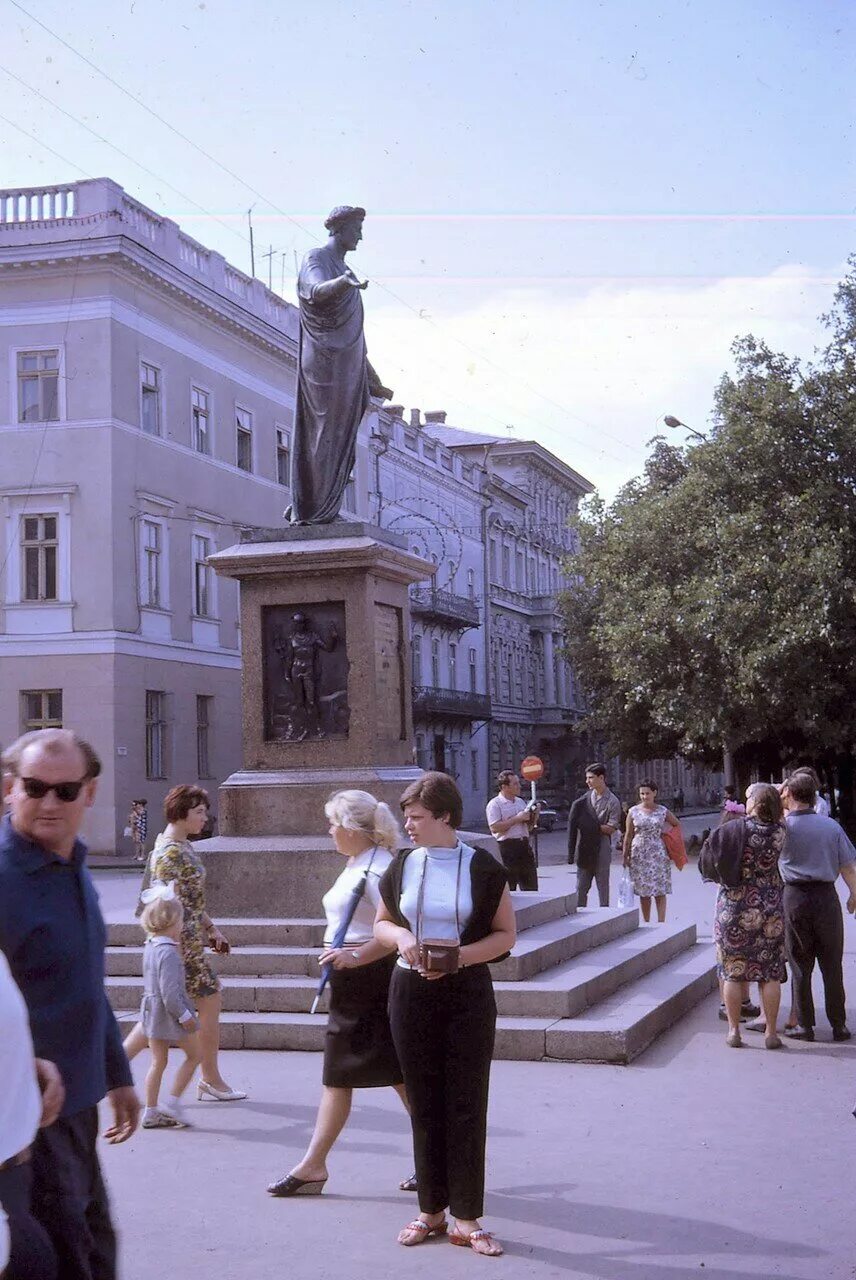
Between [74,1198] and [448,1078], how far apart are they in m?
2.30

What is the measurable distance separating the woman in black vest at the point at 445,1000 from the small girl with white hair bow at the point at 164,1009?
7.61 ft

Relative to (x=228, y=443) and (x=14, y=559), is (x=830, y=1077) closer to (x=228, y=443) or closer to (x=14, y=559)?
(x=14, y=559)

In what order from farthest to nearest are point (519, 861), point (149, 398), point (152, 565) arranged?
point (149, 398), point (152, 565), point (519, 861)

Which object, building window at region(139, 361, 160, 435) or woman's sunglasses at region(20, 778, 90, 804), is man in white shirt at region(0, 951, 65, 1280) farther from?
building window at region(139, 361, 160, 435)

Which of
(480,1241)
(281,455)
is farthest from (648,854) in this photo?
(281,455)

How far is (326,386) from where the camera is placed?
13.2 m

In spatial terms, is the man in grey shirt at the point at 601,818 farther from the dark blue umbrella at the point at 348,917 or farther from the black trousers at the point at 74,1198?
the black trousers at the point at 74,1198

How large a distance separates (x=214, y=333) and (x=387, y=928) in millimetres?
34476

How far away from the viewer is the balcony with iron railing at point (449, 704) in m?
53.6

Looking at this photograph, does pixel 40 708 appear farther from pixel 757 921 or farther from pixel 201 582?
pixel 757 921

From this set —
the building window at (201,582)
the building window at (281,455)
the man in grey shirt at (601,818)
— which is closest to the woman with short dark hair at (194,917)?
the man in grey shirt at (601,818)

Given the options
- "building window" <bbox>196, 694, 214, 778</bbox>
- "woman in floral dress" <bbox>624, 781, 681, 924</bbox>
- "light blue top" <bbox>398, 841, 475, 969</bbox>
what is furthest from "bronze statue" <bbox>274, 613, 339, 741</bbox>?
"building window" <bbox>196, 694, 214, 778</bbox>

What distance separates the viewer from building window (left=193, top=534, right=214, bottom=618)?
38.4 meters

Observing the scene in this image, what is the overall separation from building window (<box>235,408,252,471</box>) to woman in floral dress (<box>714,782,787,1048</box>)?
3156 cm
